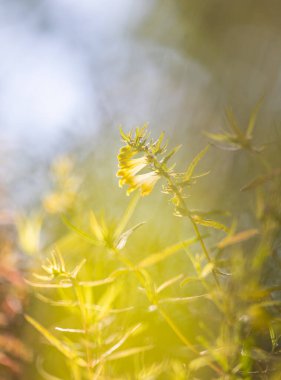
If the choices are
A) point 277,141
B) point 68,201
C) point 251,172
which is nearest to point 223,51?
point 251,172

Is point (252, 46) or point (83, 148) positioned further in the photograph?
point (252, 46)

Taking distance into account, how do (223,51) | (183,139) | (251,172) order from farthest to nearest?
(223,51)
(183,139)
(251,172)

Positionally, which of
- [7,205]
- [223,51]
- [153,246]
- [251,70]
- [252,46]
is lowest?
[153,246]

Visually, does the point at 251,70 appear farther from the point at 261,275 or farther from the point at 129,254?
the point at 261,275

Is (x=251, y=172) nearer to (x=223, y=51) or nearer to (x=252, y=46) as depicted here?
(x=252, y=46)

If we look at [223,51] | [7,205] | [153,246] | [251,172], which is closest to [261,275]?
[153,246]

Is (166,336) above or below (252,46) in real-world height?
below

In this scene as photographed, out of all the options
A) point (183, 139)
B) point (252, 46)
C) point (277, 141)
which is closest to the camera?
point (277, 141)
